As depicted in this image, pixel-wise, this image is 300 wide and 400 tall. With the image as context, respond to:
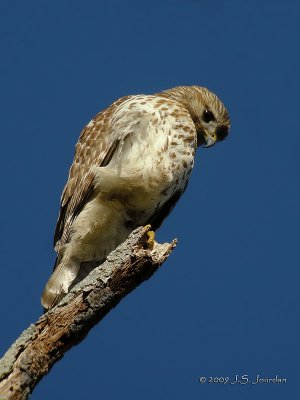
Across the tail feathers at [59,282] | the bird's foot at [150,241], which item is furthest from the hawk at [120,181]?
the bird's foot at [150,241]

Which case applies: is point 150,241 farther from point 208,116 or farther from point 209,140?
point 208,116

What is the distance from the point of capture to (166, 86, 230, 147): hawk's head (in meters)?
6.00

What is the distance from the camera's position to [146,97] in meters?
5.48

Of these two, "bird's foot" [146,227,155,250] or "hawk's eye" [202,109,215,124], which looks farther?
"hawk's eye" [202,109,215,124]

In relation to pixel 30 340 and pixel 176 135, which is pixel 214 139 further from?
pixel 30 340

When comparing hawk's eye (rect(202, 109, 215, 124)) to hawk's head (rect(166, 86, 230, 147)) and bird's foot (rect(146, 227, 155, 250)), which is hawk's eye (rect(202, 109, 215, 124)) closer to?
hawk's head (rect(166, 86, 230, 147))

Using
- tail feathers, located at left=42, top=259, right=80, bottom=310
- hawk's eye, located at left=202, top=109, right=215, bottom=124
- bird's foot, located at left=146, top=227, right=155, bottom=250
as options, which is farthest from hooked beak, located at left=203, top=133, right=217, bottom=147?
bird's foot, located at left=146, top=227, right=155, bottom=250

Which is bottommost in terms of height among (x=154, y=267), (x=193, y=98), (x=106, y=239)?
(x=154, y=267)

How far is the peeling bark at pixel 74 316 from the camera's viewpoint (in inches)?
140

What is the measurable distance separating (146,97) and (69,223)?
103 centimetres

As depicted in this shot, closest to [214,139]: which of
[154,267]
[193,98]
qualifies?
[193,98]

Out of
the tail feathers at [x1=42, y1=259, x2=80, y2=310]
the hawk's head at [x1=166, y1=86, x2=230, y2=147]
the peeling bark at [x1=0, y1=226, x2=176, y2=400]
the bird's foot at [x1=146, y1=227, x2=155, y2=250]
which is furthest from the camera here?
the hawk's head at [x1=166, y1=86, x2=230, y2=147]

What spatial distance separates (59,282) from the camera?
512cm

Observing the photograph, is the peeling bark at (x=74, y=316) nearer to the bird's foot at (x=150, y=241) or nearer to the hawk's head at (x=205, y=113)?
the bird's foot at (x=150, y=241)
